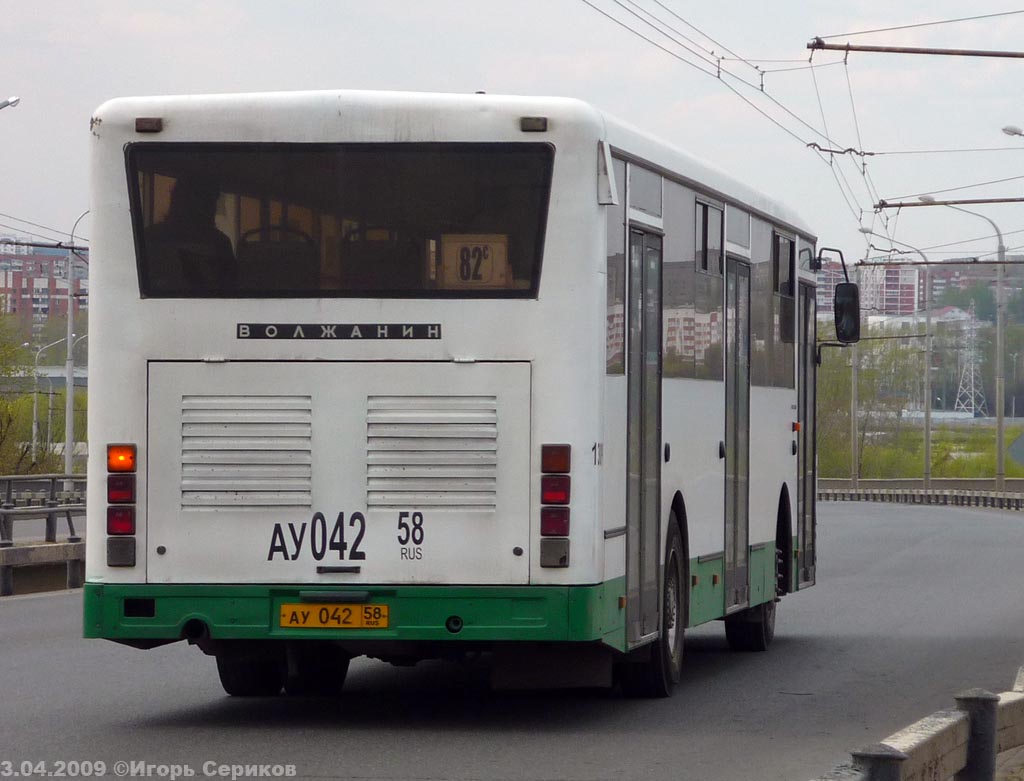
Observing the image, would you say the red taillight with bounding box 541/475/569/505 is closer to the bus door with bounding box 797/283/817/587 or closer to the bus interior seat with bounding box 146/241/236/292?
the bus interior seat with bounding box 146/241/236/292

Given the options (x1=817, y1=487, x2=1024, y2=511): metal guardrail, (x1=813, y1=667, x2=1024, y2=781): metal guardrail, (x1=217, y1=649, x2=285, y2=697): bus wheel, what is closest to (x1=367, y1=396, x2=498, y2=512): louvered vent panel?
(x1=217, y1=649, x2=285, y2=697): bus wheel

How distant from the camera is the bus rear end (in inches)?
416

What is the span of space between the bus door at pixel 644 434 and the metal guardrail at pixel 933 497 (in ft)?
199

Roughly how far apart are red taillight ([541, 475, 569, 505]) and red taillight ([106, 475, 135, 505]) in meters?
2.11

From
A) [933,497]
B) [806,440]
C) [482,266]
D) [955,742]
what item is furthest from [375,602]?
[933,497]

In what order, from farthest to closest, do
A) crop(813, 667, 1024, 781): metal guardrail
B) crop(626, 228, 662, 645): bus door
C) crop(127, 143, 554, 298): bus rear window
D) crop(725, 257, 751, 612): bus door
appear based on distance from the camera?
crop(725, 257, 751, 612): bus door < crop(626, 228, 662, 645): bus door < crop(127, 143, 554, 298): bus rear window < crop(813, 667, 1024, 781): metal guardrail

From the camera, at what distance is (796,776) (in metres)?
9.64

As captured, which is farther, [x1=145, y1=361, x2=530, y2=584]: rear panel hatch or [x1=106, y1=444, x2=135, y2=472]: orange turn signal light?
[x1=106, y1=444, x2=135, y2=472]: orange turn signal light

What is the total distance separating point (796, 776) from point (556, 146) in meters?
3.36

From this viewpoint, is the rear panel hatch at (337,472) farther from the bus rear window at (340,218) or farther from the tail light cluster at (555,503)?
the bus rear window at (340,218)

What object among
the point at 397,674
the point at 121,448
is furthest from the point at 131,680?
the point at 121,448

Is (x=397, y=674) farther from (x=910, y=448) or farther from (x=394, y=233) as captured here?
(x=910, y=448)

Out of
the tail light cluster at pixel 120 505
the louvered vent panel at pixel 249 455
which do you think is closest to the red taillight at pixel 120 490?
the tail light cluster at pixel 120 505

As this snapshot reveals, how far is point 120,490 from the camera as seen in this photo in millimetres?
10711
